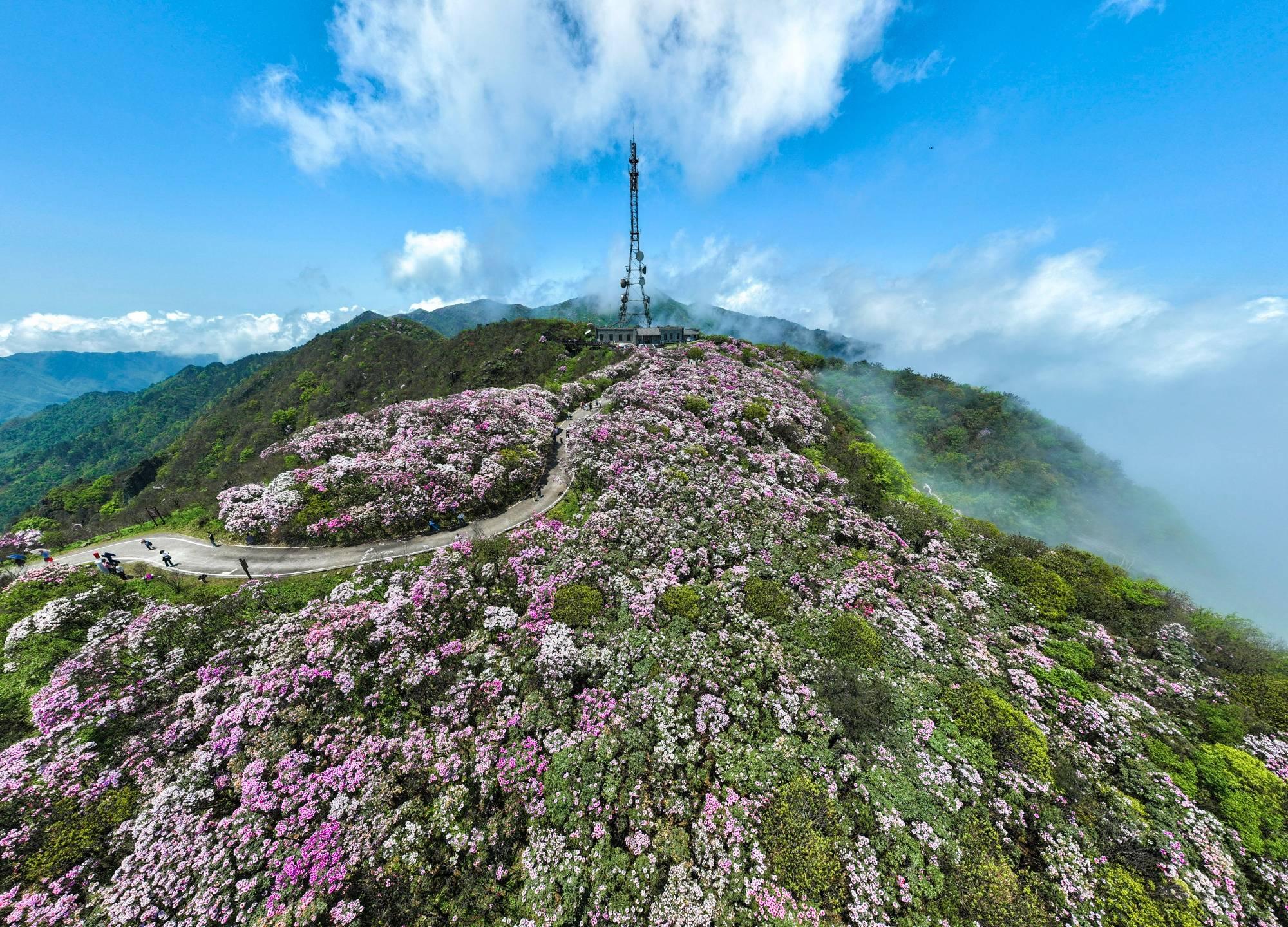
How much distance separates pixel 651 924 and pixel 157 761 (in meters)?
16.8

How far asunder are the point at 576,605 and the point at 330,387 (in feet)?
392

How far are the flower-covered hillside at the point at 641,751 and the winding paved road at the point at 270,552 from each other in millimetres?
3262

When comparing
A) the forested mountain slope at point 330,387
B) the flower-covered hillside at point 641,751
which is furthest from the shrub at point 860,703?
the forested mountain slope at point 330,387

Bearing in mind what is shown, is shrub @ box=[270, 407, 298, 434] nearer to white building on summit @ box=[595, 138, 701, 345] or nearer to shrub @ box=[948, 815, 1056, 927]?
white building on summit @ box=[595, 138, 701, 345]

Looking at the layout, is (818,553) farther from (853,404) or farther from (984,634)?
(853,404)

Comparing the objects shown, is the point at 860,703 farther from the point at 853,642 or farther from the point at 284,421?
the point at 284,421

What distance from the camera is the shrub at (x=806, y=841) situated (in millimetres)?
11172

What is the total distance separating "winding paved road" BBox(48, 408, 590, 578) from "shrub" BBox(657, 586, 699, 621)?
38.9 ft

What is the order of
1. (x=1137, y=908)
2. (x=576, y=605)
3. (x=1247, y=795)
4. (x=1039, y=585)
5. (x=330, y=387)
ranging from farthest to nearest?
(x=330, y=387) → (x=1039, y=585) → (x=576, y=605) → (x=1247, y=795) → (x=1137, y=908)

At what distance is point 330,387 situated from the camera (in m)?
105

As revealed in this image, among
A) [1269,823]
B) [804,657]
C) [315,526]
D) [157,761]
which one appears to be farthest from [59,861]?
[1269,823]

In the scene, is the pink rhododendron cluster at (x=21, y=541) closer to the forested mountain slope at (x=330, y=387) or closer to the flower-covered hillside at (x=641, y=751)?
the flower-covered hillside at (x=641, y=751)

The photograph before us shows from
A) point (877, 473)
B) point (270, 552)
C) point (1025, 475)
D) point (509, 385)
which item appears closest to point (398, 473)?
point (270, 552)

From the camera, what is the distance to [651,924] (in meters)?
10.6
